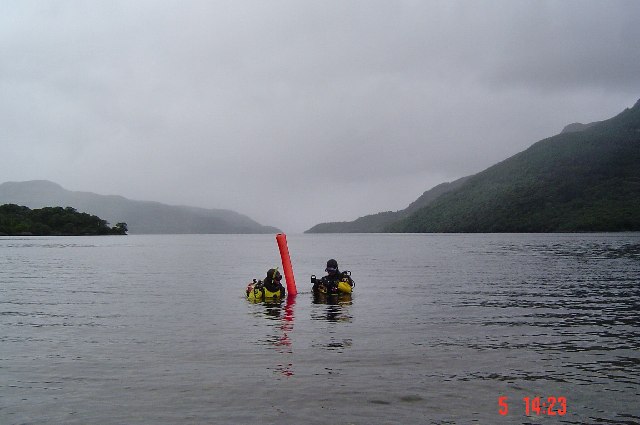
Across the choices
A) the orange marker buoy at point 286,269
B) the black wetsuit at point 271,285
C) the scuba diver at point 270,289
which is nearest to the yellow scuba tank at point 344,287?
the orange marker buoy at point 286,269

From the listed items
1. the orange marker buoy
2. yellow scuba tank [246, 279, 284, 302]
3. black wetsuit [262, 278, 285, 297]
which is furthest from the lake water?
the orange marker buoy

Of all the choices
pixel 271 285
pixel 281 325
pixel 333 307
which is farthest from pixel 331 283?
pixel 281 325

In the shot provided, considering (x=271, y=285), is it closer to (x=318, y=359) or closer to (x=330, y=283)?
(x=330, y=283)

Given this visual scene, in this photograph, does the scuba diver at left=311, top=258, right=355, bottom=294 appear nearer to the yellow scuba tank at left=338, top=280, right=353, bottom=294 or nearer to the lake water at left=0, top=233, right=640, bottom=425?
the yellow scuba tank at left=338, top=280, right=353, bottom=294

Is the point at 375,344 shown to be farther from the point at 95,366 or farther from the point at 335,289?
the point at 335,289

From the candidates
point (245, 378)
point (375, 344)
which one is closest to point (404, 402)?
point (245, 378)

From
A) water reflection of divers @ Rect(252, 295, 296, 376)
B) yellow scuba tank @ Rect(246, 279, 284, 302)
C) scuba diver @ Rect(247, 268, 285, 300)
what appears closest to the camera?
water reflection of divers @ Rect(252, 295, 296, 376)

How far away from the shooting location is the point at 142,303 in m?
29.9

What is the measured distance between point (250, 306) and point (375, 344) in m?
11.8

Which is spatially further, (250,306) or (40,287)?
(40,287)
